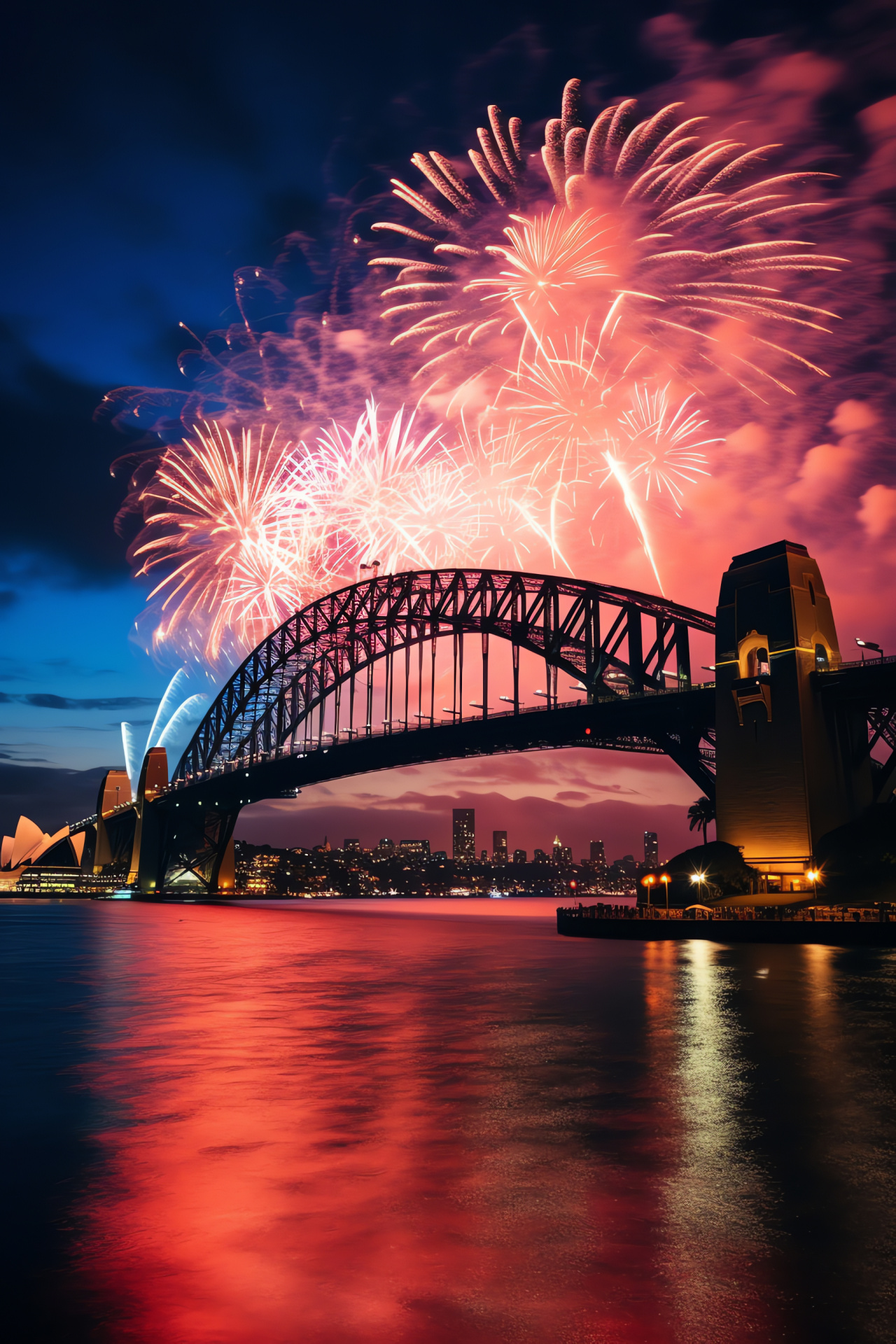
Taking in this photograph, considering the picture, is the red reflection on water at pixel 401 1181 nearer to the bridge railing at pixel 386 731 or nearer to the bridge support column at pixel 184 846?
the bridge railing at pixel 386 731

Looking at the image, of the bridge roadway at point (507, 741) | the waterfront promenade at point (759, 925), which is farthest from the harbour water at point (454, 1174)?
the bridge roadway at point (507, 741)

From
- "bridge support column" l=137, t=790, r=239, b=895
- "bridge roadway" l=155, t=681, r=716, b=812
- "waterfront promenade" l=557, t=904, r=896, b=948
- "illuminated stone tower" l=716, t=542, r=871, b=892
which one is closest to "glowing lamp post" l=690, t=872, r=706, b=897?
"waterfront promenade" l=557, t=904, r=896, b=948

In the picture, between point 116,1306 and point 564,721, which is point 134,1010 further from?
point 564,721

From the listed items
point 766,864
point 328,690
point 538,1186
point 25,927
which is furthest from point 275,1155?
point 328,690

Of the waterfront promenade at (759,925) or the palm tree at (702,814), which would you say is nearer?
the waterfront promenade at (759,925)

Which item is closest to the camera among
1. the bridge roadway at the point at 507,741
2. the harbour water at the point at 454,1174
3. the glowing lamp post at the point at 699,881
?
the harbour water at the point at 454,1174
